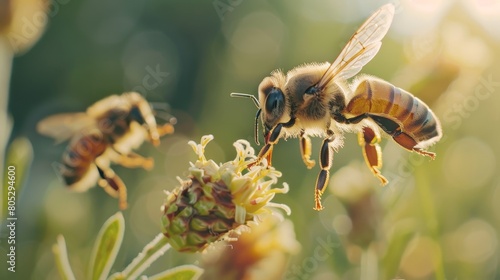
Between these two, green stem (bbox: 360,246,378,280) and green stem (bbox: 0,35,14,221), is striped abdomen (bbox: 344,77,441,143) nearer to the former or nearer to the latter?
green stem (bbox: 360,246,378,280)

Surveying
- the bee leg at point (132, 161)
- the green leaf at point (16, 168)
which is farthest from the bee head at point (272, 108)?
the green leaf at point (16, 168)

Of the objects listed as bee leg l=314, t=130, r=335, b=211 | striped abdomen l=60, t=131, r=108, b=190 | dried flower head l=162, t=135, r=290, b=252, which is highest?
bee leg l=314, t=130, r=335, b=211

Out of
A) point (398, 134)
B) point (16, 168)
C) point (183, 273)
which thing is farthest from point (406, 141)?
point (16, 168)

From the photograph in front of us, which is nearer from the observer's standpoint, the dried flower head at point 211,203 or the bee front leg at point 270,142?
the dried flower head at point 211,203

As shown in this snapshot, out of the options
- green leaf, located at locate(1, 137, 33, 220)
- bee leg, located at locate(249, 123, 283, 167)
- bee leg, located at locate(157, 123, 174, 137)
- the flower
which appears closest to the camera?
green leaf, located at locate(1, 137, 33, 220)

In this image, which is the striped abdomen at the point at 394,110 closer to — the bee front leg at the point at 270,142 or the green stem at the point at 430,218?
the bee front leg at the point at 270,142

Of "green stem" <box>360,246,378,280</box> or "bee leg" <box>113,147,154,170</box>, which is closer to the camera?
"green stem" <box>360,246,378,280</box>

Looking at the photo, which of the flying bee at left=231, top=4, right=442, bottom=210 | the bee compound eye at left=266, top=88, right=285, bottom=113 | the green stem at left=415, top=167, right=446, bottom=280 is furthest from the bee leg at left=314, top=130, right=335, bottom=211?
the green stem at left=415, top=167, right=446, bottom=280

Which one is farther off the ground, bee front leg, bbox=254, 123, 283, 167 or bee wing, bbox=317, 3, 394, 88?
bee wing, bbox=317, 3, 394, 88
